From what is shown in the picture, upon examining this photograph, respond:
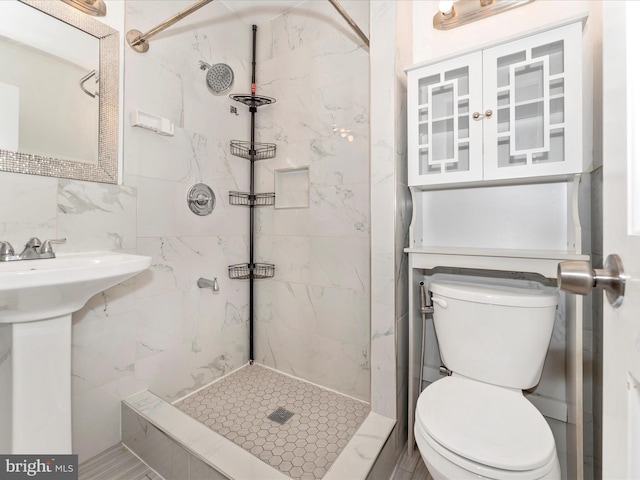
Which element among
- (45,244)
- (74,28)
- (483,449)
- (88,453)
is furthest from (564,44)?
(88,453)

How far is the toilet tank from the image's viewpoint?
1217 millimetres

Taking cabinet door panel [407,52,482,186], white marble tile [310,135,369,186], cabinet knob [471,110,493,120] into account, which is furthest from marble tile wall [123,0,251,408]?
cabinet knob [471,110,493,120]

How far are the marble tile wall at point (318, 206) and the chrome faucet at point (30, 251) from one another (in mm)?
1201

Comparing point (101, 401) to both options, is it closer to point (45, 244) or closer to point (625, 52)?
point (45, 244)

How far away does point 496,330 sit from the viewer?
1263 mm

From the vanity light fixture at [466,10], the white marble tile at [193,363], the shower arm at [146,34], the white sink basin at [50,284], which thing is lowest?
the white marble tile at [193,363]

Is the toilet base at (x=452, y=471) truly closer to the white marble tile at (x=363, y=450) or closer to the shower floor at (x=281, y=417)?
the white marble tile at (x=363, y=450)

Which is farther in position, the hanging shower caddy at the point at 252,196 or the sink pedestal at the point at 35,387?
the hanging shower caddy at the point at 252,196

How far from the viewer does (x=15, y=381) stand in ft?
3.37

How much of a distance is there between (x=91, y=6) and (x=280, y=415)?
2216 mm

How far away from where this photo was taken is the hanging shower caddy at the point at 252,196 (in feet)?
6.91

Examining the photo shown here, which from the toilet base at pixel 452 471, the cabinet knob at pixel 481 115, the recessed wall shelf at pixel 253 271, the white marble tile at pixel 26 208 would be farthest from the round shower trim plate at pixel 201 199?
the toilet base at pixel 452 471

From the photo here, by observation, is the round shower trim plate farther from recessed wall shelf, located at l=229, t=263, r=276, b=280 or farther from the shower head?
the shower head

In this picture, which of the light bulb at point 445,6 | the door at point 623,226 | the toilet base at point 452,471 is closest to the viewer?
the door at point 623,226
